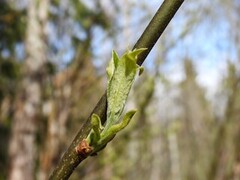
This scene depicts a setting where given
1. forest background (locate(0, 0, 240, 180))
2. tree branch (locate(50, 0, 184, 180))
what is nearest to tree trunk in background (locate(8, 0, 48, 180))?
forest background (locate(0, 0, 240, 180))

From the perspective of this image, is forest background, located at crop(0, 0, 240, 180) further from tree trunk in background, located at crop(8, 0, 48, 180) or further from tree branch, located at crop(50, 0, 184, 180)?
tree branch, located at crop(50, 0, 184, 180)

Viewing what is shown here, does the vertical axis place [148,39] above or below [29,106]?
above

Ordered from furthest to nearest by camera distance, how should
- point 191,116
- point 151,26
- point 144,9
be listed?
point 191,116 < point 144,9 < point 151,26

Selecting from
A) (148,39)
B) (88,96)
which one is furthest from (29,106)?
(148,39)

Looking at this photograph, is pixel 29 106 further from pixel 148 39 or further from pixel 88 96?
pixel 148 39

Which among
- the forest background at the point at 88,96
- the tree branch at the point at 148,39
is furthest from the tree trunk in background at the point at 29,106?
the tree branch at the point at 148,39

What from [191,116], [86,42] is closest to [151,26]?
[86,42]

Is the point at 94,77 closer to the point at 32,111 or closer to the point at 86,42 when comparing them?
the point at 86,42

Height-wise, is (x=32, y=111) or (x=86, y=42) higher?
(x=86, y=42)
